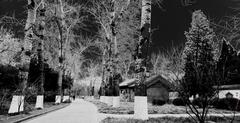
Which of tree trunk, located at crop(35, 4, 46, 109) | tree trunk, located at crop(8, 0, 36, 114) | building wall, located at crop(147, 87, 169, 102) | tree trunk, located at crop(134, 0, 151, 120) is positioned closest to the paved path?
tree trunk, located at crop(8, 0, 36, 114)

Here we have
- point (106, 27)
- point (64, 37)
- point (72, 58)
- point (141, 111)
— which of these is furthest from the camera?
point (72, 58)

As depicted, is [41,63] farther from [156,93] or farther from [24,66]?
[156,93]

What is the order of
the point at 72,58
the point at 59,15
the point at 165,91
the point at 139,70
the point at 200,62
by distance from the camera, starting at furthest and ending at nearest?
1. the point at 72,58
2. the point at 165,91
3. the point at 59,15
4. the point at 139,70
5. the point at 200,62

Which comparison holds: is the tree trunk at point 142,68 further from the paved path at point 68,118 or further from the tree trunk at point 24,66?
the tree trunk at point 24,66

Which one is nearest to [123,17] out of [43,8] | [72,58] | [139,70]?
[43,8]

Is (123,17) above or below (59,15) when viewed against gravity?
below

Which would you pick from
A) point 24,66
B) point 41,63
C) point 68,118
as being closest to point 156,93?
point 41,63

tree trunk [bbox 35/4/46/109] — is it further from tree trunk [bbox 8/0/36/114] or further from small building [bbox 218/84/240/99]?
small building [bbox 218/84/240/99]

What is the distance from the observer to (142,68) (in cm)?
1120

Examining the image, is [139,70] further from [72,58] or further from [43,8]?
[72,58]

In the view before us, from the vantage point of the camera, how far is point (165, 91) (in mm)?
45438

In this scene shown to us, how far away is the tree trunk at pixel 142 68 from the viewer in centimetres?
1058

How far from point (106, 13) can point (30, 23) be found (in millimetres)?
14040

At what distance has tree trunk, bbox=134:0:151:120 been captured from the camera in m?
10.6
